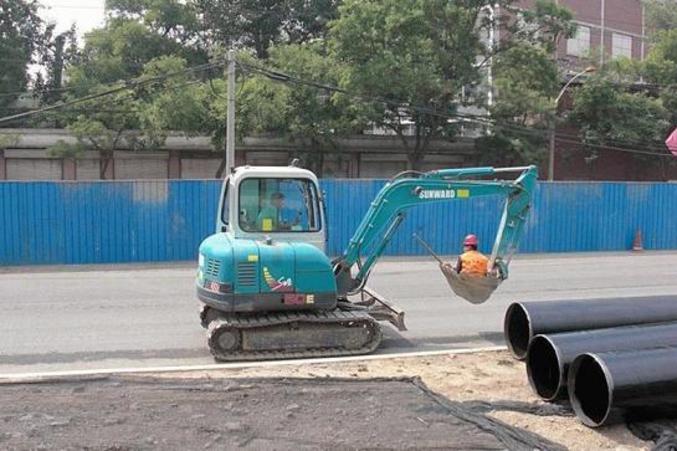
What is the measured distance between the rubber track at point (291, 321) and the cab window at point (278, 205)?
1115 mm

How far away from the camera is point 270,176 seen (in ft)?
30.5

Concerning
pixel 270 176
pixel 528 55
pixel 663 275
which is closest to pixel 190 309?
pixel 270 176

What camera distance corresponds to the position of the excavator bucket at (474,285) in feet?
32.0

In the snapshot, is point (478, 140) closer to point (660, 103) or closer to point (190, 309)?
point (660, 103)

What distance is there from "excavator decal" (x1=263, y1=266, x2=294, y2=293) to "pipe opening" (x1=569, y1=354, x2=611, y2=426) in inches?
136

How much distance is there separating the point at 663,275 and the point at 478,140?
1990cm

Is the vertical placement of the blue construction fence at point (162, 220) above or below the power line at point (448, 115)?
below

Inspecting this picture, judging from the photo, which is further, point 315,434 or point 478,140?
point 478,140

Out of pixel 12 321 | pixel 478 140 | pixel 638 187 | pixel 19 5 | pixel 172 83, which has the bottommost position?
pixel 12 321

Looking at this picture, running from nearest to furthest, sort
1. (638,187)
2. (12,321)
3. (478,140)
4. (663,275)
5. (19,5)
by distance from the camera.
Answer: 1. (12,321)
2. (663,275)
3. (638,187)
4. (478,140)
5. (19,5)

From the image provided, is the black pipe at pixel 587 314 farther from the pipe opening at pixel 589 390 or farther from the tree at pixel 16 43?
the tree at pixel 16 43

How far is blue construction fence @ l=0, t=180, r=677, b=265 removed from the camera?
18.6 m

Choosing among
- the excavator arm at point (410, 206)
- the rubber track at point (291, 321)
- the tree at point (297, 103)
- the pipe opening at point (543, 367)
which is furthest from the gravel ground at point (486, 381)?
the tree at point (297, 103)

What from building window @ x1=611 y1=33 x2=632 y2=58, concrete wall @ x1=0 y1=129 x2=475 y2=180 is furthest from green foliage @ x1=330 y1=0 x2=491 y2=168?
building window @ x1=611 y1=33 x2=632 y2=58
